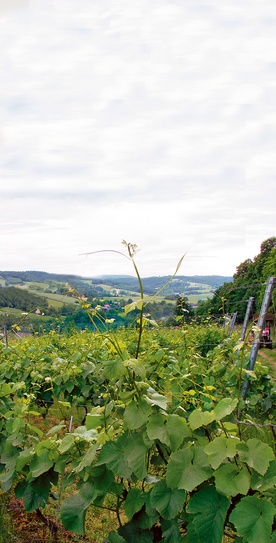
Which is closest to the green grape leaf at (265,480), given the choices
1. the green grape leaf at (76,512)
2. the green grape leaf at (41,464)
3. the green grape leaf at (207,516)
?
the green grape leaf at (207,516)

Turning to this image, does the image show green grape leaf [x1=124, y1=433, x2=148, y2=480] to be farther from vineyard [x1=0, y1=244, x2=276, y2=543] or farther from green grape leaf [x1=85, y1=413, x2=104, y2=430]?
green grape leaf [x1=85, y1=413, x2=104, y2=430]

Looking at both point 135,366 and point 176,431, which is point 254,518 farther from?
point 135,366

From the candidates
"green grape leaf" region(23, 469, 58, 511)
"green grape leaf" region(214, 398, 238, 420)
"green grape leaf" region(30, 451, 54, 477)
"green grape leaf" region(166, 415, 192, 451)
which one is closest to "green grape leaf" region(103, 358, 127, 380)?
"green grape leaf" region(166, 415, 192, 451)

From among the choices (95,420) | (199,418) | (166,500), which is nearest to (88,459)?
(95,420)

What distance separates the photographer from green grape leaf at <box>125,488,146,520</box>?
1854mm

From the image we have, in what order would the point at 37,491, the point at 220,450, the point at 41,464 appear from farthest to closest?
the point at 37,491 < the point at 41,464 < the point at 220,450

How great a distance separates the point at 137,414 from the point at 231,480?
39cm

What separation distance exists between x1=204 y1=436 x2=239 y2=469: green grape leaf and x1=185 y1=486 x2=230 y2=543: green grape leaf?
13 cm

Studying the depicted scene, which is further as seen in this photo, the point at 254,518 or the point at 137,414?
the point at 137,414

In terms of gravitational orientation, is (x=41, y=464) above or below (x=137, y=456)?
below

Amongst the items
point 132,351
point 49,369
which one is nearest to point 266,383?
point 132,351

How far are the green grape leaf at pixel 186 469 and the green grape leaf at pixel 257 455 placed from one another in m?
0.13

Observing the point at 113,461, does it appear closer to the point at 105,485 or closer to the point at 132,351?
the point at 105,485

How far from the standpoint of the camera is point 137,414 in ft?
5.83
